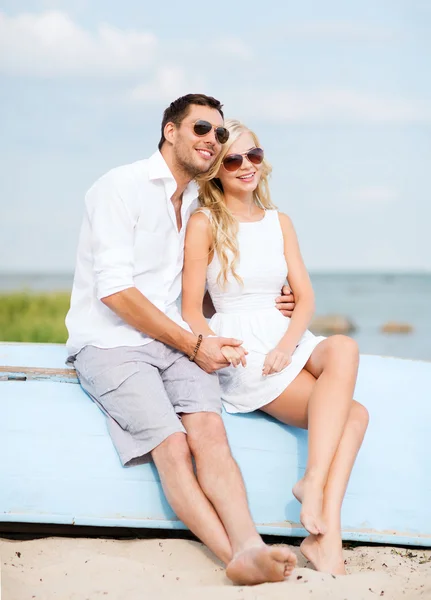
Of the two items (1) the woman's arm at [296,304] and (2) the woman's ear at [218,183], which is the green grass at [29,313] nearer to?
(2) the woman's ear at [218,183]

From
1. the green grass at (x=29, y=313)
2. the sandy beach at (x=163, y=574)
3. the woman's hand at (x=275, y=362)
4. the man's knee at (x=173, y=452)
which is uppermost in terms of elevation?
the woman's hand at (x=275, y=362)

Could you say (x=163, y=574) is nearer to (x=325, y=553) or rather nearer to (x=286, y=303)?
(x=325, y=553)

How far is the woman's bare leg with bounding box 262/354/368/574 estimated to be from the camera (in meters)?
2.58

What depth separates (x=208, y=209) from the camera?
3.42m

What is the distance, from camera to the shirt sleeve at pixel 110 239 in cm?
302

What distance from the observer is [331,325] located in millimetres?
22422

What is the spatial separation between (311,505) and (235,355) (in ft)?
2.25

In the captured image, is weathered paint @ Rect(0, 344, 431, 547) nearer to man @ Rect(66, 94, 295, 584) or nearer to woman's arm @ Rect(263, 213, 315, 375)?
man @ Rect(66, 94, 295, 584)

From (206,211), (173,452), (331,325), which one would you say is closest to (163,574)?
(173,452)

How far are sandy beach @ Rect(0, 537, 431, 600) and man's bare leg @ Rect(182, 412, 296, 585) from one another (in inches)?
2.4

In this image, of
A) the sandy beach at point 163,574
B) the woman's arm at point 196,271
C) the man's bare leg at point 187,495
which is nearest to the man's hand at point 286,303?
the woman's arm at point 196,271

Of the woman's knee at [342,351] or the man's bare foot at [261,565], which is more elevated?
the woman's knee at [342,351]

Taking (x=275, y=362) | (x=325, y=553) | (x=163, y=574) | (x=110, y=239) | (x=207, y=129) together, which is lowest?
(x=163, y=574)

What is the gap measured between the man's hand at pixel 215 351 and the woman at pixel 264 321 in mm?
30
